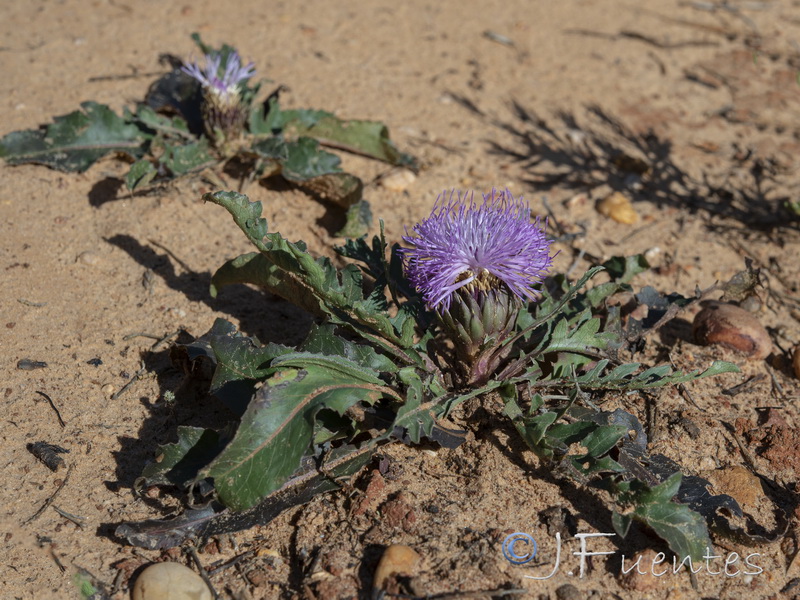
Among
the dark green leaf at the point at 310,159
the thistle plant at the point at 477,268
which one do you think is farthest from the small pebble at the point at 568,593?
the dark green leaf at the point at 310,159

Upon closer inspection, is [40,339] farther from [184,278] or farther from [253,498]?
[253,498]

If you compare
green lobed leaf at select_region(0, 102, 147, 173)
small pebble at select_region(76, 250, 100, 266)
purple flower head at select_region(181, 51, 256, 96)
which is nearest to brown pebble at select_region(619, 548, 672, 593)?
small pebble at select_region(76, 250, 100, 266)

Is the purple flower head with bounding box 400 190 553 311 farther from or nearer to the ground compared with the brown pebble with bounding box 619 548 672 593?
farther from the ground

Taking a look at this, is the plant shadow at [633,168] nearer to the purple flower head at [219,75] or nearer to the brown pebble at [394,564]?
the purple flower head at [219,75]

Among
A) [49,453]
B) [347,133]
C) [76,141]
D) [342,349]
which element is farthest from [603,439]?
[76,141]

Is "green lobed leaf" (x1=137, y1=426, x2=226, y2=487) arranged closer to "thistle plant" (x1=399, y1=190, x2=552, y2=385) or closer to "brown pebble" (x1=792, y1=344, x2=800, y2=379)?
"thistle plant" (x1=399, y1=190, x2=552, y2=385)

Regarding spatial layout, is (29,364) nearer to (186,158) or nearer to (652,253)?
(186,158)
